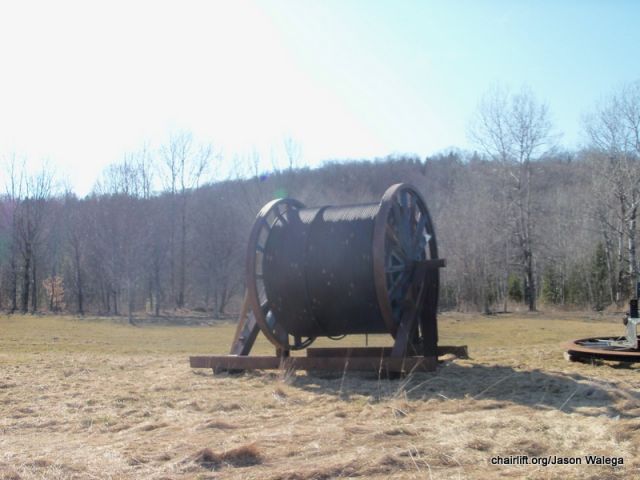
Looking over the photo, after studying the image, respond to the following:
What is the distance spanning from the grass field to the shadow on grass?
24mm

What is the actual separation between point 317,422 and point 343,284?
11.8ft

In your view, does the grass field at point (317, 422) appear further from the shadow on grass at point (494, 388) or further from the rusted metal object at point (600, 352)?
the rusted metal object at point (600, 352)

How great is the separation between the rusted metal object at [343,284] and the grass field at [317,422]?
1.30 feet

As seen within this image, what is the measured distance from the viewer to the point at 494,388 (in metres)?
8.40

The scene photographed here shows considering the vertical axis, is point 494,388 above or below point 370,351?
below

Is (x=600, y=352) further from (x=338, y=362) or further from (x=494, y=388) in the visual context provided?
(x=338, y=362)

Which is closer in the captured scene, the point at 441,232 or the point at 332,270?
the point at 332,270

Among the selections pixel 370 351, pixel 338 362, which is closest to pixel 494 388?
pixel 338 362

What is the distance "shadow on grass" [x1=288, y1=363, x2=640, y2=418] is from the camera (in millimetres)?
7262

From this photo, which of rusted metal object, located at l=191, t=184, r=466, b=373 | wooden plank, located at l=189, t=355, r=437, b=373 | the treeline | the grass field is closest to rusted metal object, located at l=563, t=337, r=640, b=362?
the grass field

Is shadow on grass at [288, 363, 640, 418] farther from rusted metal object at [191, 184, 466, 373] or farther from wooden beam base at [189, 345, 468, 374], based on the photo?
rusted metal object at [191, 184, 466, 373]

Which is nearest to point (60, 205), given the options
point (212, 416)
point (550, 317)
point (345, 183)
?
point (345, 183)

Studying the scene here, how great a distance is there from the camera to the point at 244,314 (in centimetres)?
1162

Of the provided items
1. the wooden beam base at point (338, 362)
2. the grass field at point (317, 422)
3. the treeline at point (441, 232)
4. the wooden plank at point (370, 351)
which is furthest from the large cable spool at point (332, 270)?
the treeline at point (441, 232)
